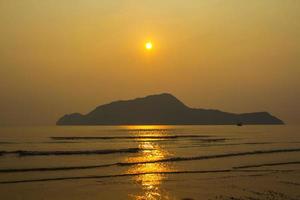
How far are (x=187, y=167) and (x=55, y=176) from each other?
36.3 ft

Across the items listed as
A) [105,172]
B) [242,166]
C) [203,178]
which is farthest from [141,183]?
[242,166]

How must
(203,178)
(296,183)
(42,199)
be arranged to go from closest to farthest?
(42,199), (296,183), (203,178)

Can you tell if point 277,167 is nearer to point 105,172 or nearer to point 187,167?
point 187,167

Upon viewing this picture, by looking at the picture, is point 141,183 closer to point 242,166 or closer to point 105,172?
point 105,172

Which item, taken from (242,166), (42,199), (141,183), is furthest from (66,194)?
(242,166)

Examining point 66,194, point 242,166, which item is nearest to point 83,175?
point 66,194

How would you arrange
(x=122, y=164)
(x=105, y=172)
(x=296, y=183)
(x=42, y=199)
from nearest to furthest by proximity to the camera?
1. (x=42, y=199)
2. (x=296, y=183)
3. (x=105, y=172)
4. (x=122, y=164)

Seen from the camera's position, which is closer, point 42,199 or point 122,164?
point 42,199

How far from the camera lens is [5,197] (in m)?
20.3

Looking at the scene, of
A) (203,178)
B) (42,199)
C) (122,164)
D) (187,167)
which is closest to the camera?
(42,199)

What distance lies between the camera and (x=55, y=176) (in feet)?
91.8

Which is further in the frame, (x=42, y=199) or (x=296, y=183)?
(x=296, y=183)

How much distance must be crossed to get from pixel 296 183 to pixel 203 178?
5.76 meters

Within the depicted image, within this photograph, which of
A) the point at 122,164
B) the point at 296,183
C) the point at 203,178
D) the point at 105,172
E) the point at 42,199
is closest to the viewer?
the point at 42,199
